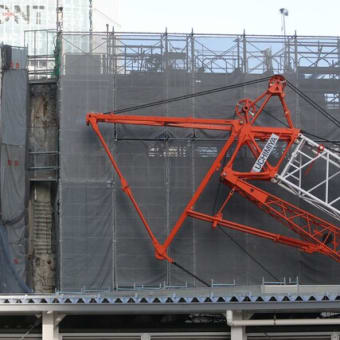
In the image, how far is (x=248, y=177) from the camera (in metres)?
26.3

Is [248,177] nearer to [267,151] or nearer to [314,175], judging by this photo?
[267,151]

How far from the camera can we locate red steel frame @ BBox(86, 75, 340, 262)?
86.0ft

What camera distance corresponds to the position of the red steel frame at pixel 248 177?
86.0 feet

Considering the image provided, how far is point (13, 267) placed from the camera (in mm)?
27469

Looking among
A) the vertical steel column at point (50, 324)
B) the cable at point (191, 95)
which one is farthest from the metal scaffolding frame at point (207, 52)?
the vertical steel column at point (50, 324)

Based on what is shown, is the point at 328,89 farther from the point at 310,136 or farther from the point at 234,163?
the point at 234,163

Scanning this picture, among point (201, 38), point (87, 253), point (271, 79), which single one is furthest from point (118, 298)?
point (201, 38)

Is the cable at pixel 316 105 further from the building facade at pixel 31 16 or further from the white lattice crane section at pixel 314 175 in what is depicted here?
Result: the building facade at pixel 31 16

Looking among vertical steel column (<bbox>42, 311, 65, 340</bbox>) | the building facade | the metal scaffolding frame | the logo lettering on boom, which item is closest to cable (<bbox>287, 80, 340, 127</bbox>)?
the metal scaffolding frame

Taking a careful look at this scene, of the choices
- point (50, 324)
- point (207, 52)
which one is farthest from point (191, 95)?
point (50, 324)

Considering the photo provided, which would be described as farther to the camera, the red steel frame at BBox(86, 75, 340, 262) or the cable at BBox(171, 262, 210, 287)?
the cable at BBox(171, 262, 210, 287)

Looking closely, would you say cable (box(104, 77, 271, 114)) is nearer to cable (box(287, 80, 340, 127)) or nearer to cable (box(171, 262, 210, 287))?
cable (box(287, 80, 340, 127))

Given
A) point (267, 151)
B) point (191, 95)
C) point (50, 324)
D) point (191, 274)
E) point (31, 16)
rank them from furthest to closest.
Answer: point (31, 16)
point (191, 95)
point (191, 274)
point (267, 151)
point (50, 324)

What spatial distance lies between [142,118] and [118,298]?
9174mm
